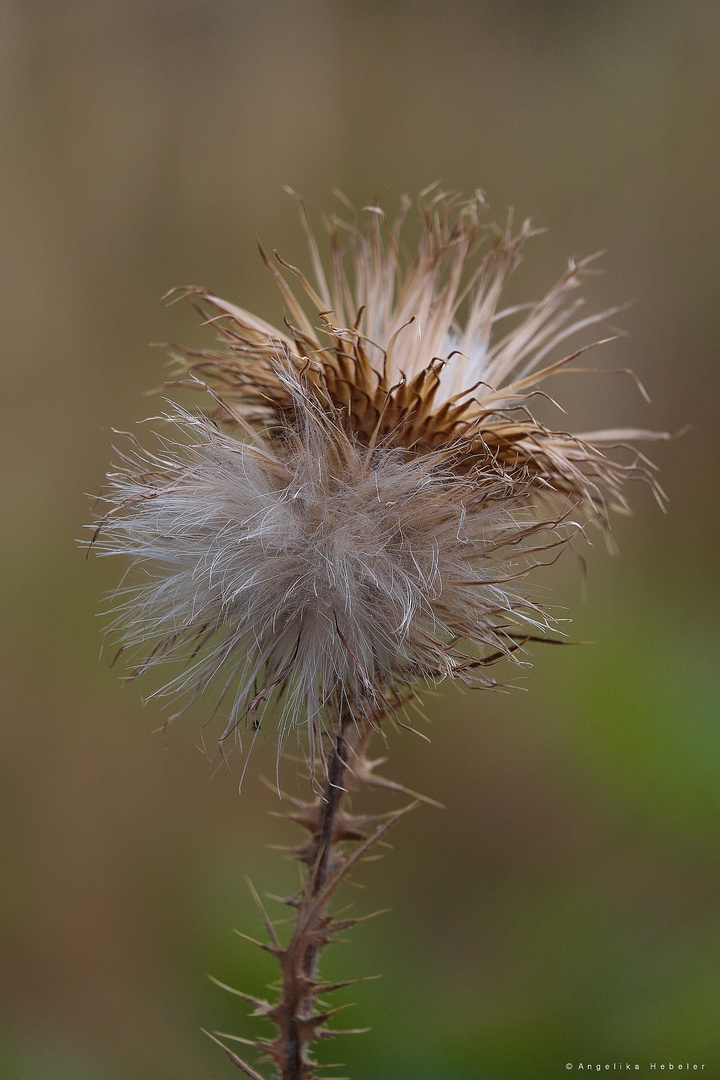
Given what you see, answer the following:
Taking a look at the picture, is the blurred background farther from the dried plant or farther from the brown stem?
the dried plant

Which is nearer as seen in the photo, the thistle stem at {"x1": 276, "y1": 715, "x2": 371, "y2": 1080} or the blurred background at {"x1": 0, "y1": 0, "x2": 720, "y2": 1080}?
the thistle stem at {"x1": 276, "y1": 715, "x2": 371, "y2": 1080}

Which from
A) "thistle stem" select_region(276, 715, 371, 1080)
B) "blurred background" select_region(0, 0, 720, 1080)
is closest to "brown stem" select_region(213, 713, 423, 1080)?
"thistle stem" select_region(276, 715, 371, 1080)

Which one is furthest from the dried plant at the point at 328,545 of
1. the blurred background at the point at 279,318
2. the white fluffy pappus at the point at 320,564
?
the blurred background at the point at 279,318

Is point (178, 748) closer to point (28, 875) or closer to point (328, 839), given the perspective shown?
point (28, 875)

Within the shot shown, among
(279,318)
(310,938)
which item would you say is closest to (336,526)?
(310,938)

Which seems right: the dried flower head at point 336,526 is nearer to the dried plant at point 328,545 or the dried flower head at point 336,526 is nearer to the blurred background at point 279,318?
the dried plant at point 328,545

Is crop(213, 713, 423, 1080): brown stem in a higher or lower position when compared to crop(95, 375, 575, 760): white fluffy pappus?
lower

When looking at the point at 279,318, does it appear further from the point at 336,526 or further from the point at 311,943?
the point at 311,943
